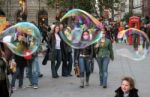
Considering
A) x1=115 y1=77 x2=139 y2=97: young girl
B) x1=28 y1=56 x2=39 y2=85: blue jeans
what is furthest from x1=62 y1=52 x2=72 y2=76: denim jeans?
x1=115 y1=77 x2=139 y2=97: young girl

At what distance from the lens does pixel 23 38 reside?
40.3 ft

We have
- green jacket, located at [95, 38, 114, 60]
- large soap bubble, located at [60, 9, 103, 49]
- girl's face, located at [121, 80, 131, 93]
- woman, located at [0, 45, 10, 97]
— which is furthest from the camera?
green jacket, located at [95, 38, 114, 60]

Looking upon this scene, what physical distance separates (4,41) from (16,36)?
117 centimetres

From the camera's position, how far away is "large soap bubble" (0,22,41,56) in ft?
38.5

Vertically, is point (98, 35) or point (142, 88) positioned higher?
point (98, 35)

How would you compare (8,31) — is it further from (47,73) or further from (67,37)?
(47,73)

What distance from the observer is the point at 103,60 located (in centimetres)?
1335

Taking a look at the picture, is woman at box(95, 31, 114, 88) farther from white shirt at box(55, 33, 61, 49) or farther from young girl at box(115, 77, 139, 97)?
young girl at box(115, 77, 139, 97)

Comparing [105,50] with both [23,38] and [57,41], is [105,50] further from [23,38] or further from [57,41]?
[57,41]

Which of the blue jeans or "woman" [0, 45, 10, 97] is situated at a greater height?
"woman" [0, 45, 10, 97]

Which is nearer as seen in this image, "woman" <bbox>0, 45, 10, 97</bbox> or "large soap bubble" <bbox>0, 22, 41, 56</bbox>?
"woman" <bbox>0, 45, 10, 97</bbox>

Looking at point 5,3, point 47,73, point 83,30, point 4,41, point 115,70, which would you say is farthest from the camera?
point 5,3

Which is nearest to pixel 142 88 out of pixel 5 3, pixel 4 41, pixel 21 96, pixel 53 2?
pixel 21 96

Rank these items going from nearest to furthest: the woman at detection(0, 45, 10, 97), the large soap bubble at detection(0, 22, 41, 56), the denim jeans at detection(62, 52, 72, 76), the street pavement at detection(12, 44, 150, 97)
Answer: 1. the woman at detection(0, 45, 10, 97)
2. the large soap bubble at detection(0, 22, 41, 56)
3. the street pavement at detection(12, 44, 150, 97)
4. the denim jeans at detection(62, 52, 72, 76)
